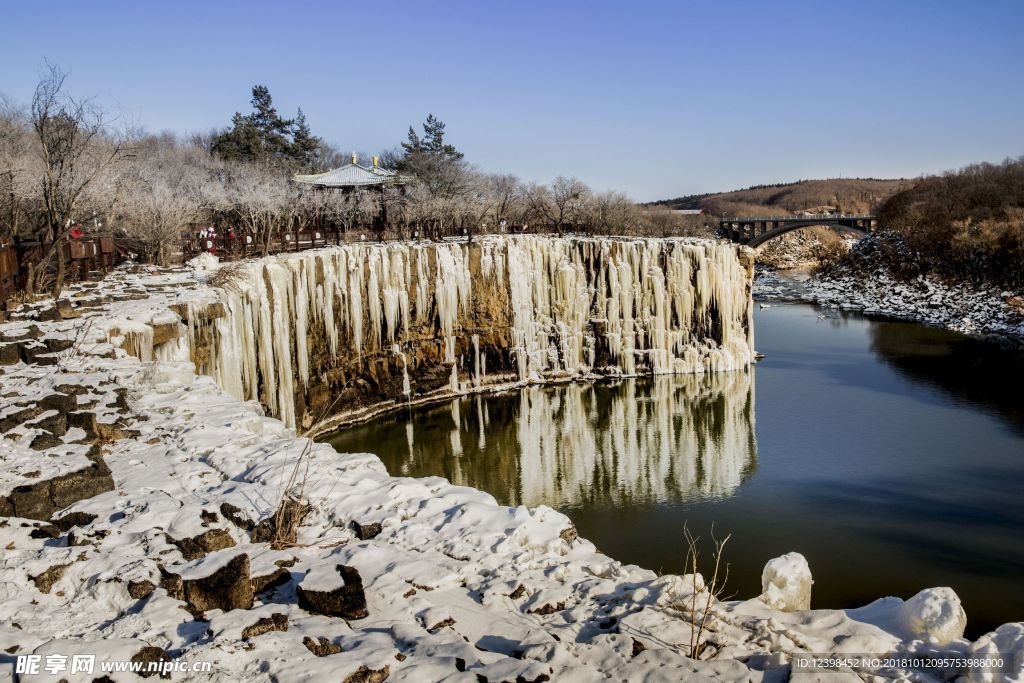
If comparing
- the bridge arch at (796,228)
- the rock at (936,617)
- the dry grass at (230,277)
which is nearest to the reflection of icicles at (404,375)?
the dry grass at (230,277)

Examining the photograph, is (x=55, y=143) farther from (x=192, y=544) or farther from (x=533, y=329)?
(x=533, y=329)

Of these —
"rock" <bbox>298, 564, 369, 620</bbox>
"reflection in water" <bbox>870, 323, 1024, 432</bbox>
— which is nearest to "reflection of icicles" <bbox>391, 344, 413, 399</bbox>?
"reflection in water" <bbox>870, 323, 1024, 432</bbox>

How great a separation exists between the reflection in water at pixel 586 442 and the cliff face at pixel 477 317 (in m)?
1.57

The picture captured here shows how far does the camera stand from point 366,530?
7895mm

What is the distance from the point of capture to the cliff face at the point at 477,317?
2036cm

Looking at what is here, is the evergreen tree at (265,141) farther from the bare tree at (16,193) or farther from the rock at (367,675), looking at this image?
the rock at (367,675)

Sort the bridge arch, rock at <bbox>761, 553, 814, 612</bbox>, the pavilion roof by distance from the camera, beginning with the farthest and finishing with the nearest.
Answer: the bridge arch
the pavilion roof
rock at <bbox>761, 553, 814, 612</bbox>

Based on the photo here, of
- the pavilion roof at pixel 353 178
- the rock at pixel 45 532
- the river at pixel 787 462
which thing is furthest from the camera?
the pavilion roof at pixel 353 178

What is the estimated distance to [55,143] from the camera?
50.2 feet

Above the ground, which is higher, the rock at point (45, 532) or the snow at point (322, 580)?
the rock at point (45, 532)

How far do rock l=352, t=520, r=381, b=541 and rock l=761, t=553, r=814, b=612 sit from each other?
4.32 m

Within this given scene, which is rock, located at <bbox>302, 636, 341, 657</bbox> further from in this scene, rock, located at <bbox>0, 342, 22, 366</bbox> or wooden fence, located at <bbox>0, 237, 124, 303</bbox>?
wooden fence, located at <bbox>0, 237, 124, 303</bbox>

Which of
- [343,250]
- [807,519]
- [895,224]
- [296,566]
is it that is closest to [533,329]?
[343,250]

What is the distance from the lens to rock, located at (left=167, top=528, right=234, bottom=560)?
268 inches
